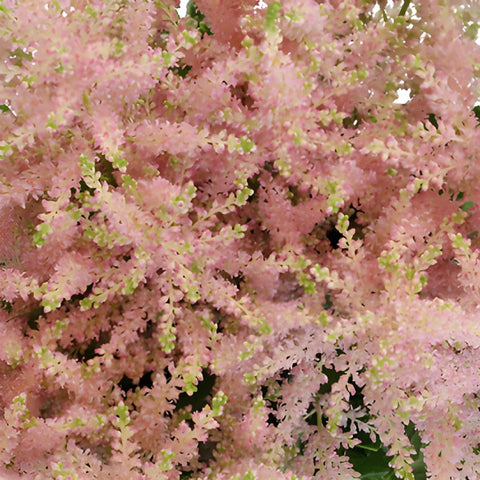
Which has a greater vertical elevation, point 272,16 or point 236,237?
point 272,16

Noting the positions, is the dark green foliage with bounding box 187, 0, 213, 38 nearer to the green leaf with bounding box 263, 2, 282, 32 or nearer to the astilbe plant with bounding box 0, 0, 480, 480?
the astilbe plant with bounding box 0, 0, 480, 480

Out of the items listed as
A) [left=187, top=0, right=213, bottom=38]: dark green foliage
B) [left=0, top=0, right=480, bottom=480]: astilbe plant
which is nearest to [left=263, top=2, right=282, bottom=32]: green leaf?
[left=0, top=0, right=480, bottom=480]: astilbe plant

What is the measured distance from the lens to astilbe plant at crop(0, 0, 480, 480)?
1.89 feet

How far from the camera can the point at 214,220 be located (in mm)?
631

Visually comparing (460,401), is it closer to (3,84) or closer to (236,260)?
(236,260)

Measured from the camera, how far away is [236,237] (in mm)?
600

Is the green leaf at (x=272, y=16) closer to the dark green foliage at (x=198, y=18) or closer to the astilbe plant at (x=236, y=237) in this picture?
the astilbe plant at (x=236, y=237)

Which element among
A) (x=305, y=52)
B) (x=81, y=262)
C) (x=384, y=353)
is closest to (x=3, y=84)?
(x=81, y=262)

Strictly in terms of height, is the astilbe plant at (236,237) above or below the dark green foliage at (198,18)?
below

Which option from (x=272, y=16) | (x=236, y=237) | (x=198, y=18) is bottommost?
(x=236, y=237)

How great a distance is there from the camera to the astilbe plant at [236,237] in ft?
1.89

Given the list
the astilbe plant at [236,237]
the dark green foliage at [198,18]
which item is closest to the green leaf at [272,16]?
the astilbe plant at [236,237]

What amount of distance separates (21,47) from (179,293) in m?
0.26

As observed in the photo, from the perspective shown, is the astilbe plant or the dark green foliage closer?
the astilbe plant
